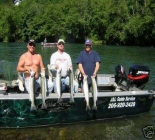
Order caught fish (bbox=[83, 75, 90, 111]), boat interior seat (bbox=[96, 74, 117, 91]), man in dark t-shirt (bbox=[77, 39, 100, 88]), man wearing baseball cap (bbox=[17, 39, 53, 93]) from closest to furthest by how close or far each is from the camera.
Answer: man wearing baseball cap (bbox=[17, 39, 53, 93]) → caught fish (bbox=[83, 75, 90, 111]) → man in dark t-shirt (bbox=[77, 39, 100, 88]) → boat interior seat (bbox=[96, 74, 117, 91])

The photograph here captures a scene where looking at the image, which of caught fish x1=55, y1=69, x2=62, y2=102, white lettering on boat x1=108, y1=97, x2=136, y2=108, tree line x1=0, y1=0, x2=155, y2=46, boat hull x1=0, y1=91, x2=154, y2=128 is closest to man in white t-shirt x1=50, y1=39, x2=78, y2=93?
caught fish x1=55, y1=69, x2=62, y2=102

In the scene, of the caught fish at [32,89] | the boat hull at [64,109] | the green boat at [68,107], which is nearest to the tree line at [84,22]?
the green boat at [68,107]

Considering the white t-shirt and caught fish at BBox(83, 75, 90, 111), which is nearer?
caught fish at BBox(83, 75, 90, 111)

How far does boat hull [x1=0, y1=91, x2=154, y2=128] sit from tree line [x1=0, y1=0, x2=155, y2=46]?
152 feet

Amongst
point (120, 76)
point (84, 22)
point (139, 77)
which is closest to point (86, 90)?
point (120, 76)

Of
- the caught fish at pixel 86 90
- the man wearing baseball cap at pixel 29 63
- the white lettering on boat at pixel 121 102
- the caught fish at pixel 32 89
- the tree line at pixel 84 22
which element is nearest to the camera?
the caught fish at pixel 32 89

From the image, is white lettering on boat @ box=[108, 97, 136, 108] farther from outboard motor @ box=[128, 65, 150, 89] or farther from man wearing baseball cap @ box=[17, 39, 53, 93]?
man wearing baseball cap @ box=[17, 39, 53, 93]

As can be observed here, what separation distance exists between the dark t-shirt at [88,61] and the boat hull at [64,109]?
2.33 feet

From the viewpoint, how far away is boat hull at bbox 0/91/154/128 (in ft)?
26.9

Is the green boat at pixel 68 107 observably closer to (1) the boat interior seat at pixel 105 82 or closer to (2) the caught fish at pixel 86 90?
(2) the caught fish at pixel 86 90

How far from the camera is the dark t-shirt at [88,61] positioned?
8.93m

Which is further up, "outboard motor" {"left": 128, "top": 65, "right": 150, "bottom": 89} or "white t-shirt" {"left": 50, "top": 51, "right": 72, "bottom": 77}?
"white t-shirt" {"left": 50, "top": 51, "right": 72, "bottom": 77}

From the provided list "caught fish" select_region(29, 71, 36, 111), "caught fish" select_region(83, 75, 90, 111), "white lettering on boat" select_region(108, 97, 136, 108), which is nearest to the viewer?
"caught fish" select_region(29, 71, 36, 111)

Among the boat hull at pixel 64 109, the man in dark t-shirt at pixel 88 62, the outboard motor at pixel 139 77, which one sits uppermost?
the man in dark t-shirt at pixel 88 62
